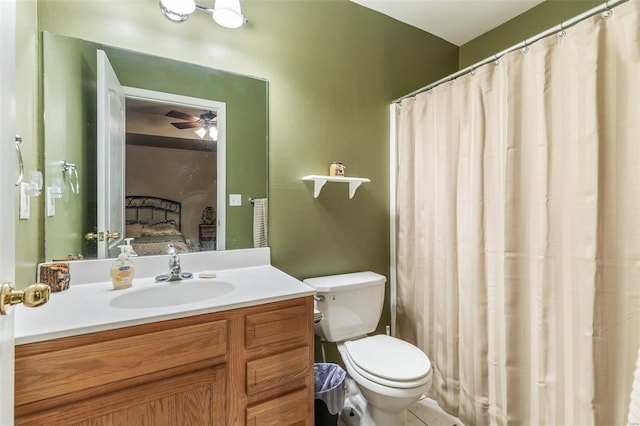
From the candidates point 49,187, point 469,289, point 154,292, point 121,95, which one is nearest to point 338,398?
point 469,289

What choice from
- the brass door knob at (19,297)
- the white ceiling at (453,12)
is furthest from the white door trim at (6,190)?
the white ceiling at (453,12)

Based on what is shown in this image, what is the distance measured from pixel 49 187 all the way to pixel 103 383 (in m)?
0.82

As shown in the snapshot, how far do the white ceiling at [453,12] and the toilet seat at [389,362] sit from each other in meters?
2.06

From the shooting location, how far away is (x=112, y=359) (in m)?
0.83

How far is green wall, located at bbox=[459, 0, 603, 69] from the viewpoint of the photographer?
172cm

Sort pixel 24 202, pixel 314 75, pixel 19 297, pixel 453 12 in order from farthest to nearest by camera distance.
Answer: pixel 453 12
pixel 314 75
pixel 24 202
pixel 19 297

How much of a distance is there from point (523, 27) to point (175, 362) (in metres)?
2.69

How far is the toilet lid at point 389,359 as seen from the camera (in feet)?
4.15

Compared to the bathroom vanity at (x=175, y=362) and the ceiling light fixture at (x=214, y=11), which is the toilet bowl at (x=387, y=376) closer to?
the bathroom vanity at (x=175, y=362)

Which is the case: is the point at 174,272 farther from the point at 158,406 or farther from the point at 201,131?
the point at 201,131

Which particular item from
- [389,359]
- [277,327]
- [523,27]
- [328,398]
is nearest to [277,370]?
[277,327]

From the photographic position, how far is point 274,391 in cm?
107

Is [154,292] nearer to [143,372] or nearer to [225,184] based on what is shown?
[143,372]

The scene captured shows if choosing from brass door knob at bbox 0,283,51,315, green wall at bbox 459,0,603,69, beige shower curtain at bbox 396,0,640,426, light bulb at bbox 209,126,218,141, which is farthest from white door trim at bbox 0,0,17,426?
green wall at bbox 459,0,603,69
